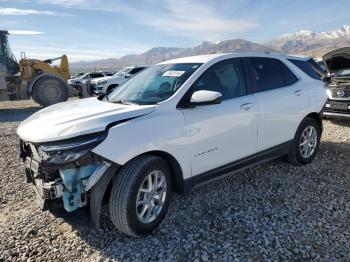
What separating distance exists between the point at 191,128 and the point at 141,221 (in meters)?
1.07

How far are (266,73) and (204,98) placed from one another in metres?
1.61

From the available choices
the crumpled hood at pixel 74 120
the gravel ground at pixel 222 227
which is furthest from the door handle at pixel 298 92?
the crumpled hood at pixel 74 120

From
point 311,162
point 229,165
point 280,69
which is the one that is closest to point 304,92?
point 280,69

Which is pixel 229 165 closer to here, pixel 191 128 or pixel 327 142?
pixel 191 128

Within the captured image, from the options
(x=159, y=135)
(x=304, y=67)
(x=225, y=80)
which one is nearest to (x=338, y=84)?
(x=304, y=67)

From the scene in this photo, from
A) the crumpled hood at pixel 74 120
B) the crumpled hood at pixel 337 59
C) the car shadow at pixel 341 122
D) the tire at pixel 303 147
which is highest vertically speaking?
the crumpled hood at pixel 337 59

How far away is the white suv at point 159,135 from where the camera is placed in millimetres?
3043

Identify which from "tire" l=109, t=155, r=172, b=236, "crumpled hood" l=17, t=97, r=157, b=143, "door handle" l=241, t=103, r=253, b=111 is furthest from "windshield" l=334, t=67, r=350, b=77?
"tire" l=109, t=155, r=172, b=236

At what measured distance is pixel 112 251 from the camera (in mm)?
3219

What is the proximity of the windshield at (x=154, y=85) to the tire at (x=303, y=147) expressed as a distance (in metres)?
2.17

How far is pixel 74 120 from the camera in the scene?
10.6ft

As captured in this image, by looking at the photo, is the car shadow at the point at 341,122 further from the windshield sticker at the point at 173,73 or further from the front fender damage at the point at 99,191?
the front fender damage at the point at 99,191

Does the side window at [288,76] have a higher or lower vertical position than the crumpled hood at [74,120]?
higher

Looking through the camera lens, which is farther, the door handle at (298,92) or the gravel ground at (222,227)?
the door handle at (298,92)
